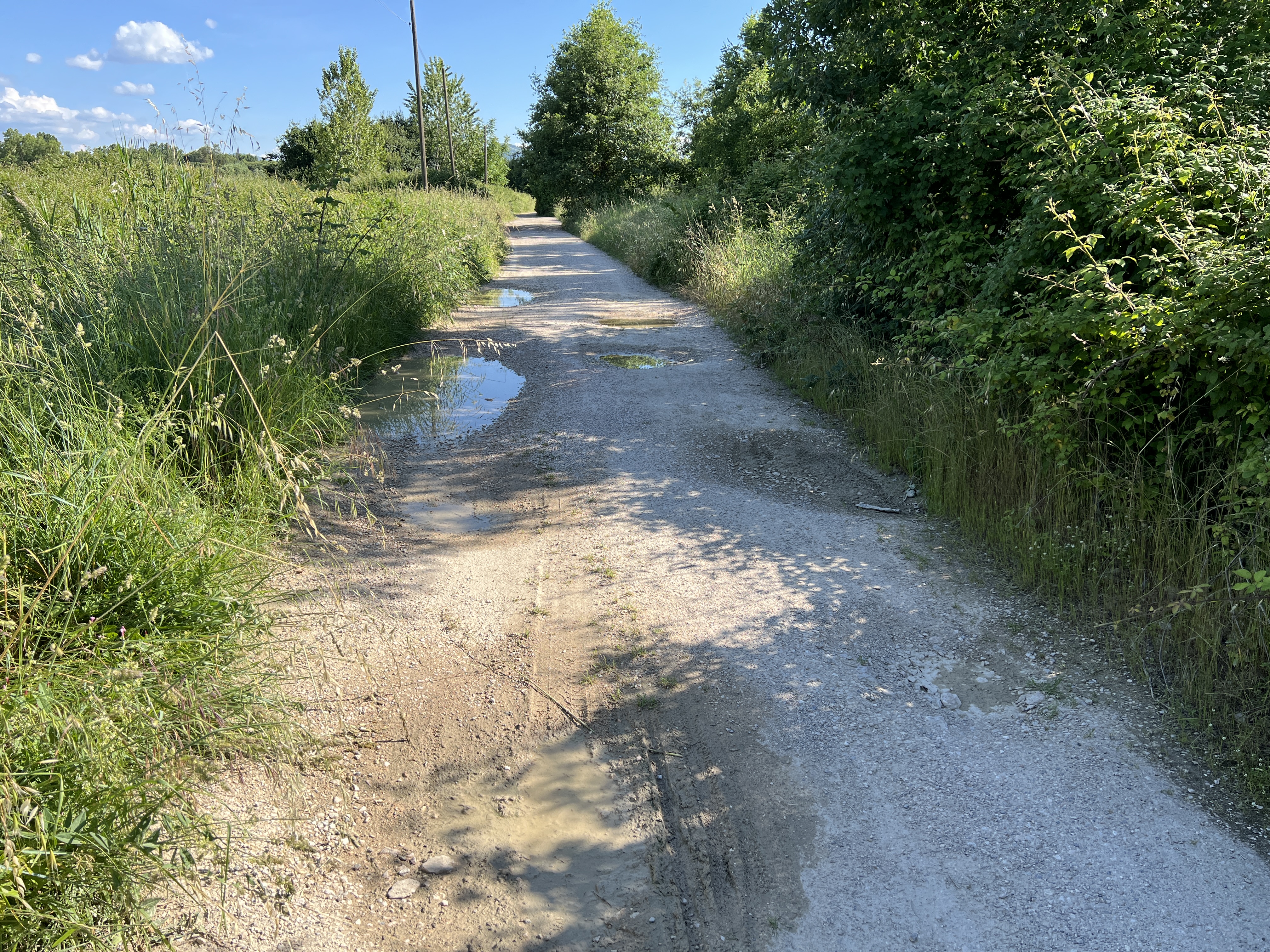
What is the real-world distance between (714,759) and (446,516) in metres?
2.83

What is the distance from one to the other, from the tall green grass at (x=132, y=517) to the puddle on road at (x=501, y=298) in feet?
23.7

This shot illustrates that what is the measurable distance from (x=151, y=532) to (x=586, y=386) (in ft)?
18.5

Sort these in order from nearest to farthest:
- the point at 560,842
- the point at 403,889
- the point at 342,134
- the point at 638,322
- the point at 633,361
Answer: the point at 403,889 → the point at 560,842 → the point at 633,361 → the point at 638,322 → the point at 342,134

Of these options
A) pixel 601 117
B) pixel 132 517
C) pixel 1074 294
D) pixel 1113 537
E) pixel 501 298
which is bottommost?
pixel 1113 537

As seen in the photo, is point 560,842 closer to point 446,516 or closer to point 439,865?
point 439,865

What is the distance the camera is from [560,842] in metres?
2.65

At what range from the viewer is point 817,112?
25.3 feet

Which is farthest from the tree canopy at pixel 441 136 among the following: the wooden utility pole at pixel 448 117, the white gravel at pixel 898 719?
the white gravel at pixel 898 719

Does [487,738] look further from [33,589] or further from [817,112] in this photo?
[817,112]

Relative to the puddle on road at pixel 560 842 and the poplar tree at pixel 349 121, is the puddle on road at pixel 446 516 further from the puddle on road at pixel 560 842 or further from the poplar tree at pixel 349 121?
the poplar tree at pixel 349 121

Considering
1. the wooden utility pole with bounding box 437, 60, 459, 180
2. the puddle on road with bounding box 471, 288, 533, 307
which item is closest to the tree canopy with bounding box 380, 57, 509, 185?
the wooden utility pole with bounding box 437, 60, 459, 180

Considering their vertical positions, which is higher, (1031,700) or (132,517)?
(132,517)

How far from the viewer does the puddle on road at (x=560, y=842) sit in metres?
2.40

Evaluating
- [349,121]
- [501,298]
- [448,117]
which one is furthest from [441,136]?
[501,298]
